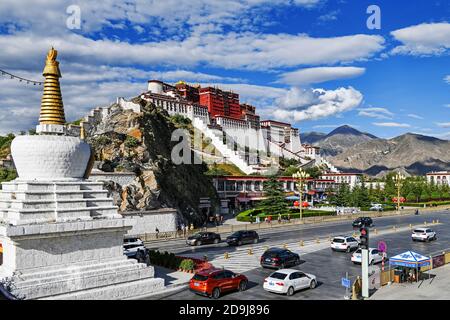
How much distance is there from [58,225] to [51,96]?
7.67 meters

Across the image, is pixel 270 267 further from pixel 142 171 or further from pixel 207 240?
pixel 142 171

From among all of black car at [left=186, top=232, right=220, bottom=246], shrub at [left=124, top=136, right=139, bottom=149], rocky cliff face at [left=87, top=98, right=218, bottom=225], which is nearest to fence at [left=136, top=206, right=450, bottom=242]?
rocky cliff face at [left=87, top=98, right=218, bottom=225]

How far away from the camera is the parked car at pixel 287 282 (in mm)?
22828

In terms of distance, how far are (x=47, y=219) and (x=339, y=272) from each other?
1880 centimetres

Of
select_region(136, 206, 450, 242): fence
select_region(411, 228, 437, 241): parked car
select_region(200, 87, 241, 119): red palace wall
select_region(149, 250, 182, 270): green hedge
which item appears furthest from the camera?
select_region(200, 87, 241, 119): red palace wall

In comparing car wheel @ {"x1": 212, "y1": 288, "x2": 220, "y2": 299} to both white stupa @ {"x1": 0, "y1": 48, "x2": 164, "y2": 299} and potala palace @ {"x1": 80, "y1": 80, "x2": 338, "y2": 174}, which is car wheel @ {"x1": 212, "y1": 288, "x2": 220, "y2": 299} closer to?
white stupa @ {"x1": 0, "y1": 48, "x2": 164, "y2": 299}

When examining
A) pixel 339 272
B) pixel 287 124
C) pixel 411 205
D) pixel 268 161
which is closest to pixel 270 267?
pixel 339 272

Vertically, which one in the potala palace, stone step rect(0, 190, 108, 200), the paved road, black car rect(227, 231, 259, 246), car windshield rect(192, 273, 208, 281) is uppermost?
the potala palace

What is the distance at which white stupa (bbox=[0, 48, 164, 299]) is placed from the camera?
2011 cm

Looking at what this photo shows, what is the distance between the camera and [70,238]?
70.6 ft

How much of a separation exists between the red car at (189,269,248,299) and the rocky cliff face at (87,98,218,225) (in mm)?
25181

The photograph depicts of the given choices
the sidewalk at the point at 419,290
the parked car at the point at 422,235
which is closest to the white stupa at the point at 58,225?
the sidewalk at the point at 419,290

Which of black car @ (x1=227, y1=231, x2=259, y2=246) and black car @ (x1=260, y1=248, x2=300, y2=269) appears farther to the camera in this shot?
black car @ (x1=227, y1=231, x2=259, y2=246)

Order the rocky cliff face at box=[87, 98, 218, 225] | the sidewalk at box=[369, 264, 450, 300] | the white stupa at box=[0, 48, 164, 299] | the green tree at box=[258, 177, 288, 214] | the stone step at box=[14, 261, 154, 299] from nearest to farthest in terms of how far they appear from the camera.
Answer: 1. the stone step at box=[14, 261, 154, 299]
2. the white stupa at box=[0, 48, 164, 299]
3. the sidewalk at box=[369, 264, 450, 300]
4. the rocky cliff face at box=[87, 98, 218, 225]
5. the green tree at box=[258, 177, 288, 214]
